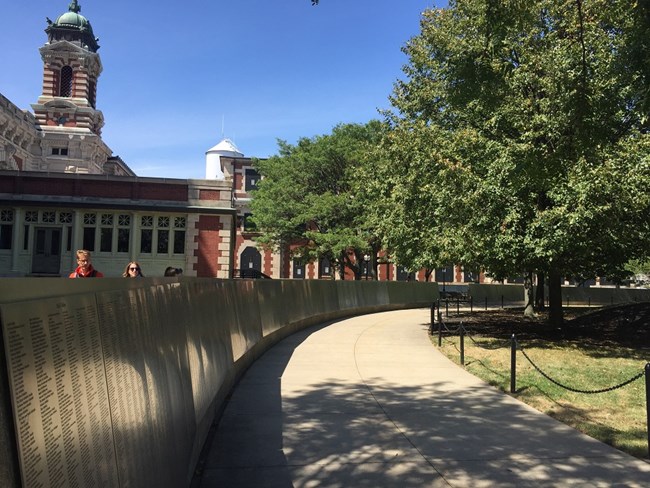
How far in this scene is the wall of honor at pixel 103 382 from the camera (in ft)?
5.56

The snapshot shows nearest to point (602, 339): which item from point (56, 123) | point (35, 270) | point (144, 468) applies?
point (144, 468)

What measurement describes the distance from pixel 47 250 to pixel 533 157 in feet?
98.9

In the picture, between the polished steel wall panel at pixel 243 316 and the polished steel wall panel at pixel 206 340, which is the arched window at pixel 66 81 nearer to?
the polished steel wall panel at pixel 243 316

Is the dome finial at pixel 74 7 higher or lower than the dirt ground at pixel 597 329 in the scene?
higher

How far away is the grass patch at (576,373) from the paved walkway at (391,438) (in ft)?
1.32

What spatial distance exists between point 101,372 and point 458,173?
1214 cm

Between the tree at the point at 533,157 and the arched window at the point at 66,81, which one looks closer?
the tree at the point at 533,157

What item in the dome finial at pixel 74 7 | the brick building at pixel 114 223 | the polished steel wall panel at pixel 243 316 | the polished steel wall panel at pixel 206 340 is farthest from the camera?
the dome finial at pixel 74 7

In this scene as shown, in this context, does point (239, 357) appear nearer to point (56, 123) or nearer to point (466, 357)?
point (466, 357)

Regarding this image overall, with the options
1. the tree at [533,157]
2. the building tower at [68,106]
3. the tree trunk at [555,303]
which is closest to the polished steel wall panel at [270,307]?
the tree at [533,157]

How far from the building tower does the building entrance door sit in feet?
99.9

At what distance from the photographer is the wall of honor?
1694mm

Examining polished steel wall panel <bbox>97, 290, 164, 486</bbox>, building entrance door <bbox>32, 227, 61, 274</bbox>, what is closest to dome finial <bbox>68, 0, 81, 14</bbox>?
building entrance door <bbox>32, 227, 61, 274</bbox>

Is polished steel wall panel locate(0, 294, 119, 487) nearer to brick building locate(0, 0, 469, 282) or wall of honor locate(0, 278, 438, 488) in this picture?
wall of honor locate(0, 278, 438, 488)
